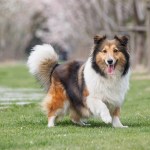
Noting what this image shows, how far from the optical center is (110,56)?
11445mm

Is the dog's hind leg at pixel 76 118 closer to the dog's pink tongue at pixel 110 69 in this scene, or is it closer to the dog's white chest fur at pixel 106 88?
the dog's white chest fur at pixel 106 88

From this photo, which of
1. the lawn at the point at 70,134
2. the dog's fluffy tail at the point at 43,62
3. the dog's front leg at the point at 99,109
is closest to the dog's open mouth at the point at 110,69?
the dog's front leg at the point at 99,109

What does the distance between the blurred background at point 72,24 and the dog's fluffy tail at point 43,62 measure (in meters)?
16.8

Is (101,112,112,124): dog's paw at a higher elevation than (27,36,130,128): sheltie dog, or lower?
lower

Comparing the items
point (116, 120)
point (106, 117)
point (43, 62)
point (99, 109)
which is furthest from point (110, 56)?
point (43, 62)

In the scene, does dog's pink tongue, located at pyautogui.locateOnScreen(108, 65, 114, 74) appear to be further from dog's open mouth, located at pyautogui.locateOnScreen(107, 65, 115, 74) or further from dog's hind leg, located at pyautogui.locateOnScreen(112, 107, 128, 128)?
dog's hind leg, located at pyautogui.locateOnScreen(112, 107, 128, 128)

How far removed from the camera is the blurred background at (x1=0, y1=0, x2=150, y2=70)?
149 feet

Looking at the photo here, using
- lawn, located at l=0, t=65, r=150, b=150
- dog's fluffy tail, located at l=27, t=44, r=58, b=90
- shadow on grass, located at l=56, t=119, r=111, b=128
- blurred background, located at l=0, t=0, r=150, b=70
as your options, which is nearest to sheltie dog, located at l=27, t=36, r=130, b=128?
dog's fluffy tail, located at l=27, t=44, r=58, b=90

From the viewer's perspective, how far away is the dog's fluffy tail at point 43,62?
12.7 m

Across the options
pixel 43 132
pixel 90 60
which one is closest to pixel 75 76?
pixel 90 60

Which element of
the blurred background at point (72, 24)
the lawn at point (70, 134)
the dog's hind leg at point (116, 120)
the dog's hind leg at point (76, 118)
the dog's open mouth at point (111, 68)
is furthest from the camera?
the blurred background at point (72, 24)

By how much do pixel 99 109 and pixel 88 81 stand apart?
2.13 feet

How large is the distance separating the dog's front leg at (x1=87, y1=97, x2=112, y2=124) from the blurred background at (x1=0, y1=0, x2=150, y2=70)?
17821 millimetres

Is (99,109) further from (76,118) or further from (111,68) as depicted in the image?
(76,118)
